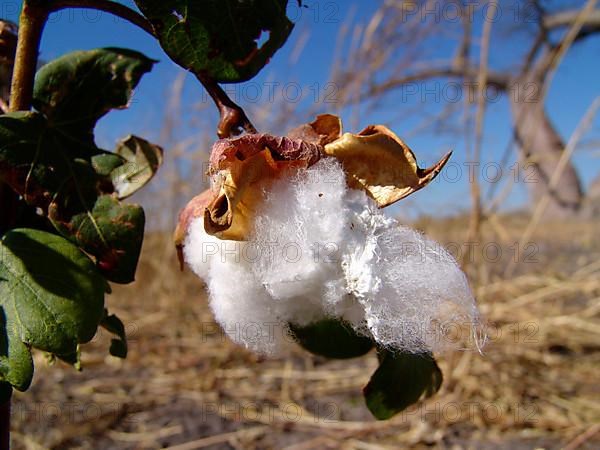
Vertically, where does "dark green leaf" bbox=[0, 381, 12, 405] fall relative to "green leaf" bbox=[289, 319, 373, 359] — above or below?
below

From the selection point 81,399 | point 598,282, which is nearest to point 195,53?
point 81,399

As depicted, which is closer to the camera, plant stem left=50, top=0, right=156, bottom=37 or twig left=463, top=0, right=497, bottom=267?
plant stem left=50, top=0, right=156, bottom=37

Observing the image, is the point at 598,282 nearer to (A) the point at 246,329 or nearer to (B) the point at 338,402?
(B) the point at 338,402

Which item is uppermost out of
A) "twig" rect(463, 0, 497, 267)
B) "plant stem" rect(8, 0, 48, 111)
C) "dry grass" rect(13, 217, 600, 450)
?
"plant stem" rect(8, 0, 48, 111)

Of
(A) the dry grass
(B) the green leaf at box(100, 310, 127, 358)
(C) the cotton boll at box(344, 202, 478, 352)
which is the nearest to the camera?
(C) the cotton boll at box(344, 202, 478, 352)

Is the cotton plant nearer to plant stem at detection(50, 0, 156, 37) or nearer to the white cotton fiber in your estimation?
the white cotton fiber

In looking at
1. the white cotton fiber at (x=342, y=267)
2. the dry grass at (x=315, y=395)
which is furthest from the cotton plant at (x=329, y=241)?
the dry grass at (x=315, y=395)

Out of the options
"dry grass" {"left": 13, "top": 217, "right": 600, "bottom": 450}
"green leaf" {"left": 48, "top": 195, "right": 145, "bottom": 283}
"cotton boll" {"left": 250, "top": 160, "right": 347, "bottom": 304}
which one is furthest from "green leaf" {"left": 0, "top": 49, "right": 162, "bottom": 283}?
"dry grass" {"left": 13, "top": 217, "right": 600, "bottom": 450}
